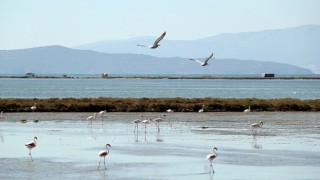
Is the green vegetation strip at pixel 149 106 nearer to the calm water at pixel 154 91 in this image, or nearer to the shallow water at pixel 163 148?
the shallow water at pixel 163 148

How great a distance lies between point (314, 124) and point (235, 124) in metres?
4.15

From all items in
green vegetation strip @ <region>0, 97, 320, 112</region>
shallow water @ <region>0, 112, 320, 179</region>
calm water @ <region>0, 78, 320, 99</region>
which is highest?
calm water @ <region>0, 78, 320, 99</region>

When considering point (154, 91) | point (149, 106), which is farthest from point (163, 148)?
point (154, 91)

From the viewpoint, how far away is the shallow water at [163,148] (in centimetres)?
2178

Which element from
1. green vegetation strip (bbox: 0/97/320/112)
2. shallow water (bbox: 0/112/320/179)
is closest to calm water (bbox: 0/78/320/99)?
green vegetation strip (bbox: 0/97/320/112)

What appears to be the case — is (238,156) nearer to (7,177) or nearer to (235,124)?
(7,177)

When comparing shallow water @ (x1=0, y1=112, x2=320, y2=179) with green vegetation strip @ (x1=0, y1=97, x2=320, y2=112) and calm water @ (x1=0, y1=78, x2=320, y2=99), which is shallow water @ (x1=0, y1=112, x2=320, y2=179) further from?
calm water @ (x1=0, y1=78, x2=320, y2=99)

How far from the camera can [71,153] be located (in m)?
26.1

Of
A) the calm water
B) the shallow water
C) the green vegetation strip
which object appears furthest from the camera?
the calm water

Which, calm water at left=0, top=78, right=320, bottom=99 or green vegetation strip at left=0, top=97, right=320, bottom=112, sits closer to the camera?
green vegetation strip at left=0, top=97, right=320, bottom=112

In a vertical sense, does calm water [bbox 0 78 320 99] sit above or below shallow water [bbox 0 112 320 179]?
above

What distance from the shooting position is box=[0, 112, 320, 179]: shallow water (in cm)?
2178

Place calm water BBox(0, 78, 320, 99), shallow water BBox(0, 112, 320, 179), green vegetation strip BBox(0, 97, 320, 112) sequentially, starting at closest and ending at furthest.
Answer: shallow water BBox(0, 112, 320, 179), green vegetation strip BBox(0, 97, 320, 112), calm water BBox(0, 78, 320, 99)

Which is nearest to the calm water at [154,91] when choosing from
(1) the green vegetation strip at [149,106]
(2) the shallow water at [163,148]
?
(1) the green vegetation strip at [149,106]
